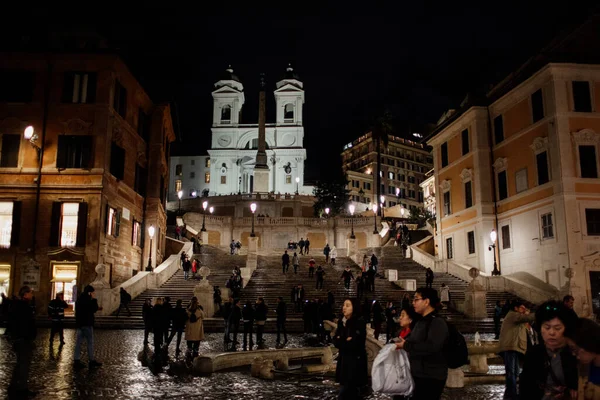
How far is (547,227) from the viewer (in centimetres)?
2842

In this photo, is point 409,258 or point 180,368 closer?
point 180,368

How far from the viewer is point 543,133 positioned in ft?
96.0

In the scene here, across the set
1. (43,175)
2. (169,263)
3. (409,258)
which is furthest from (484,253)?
(43,175)

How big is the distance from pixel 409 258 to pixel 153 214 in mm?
17565

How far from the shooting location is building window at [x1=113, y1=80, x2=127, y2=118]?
30.0 m

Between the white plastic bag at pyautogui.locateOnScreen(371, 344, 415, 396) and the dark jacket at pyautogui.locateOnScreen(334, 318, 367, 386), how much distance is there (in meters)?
0.65

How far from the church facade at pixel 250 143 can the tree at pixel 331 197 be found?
53.8 feet

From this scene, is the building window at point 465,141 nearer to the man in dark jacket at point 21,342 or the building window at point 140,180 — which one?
the building window at point 140,180

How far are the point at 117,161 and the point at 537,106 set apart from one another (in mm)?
23077

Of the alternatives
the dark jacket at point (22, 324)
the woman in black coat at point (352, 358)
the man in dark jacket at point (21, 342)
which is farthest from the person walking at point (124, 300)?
the woman in black coat at point (352, 358)

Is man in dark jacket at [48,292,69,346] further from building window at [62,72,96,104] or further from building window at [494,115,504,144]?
building window at [494,115,504,144]

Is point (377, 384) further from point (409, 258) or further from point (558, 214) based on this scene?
point (409, 258)

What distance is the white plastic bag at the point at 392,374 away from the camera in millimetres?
5211

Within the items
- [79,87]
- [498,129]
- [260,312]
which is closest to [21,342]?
[260,312]
